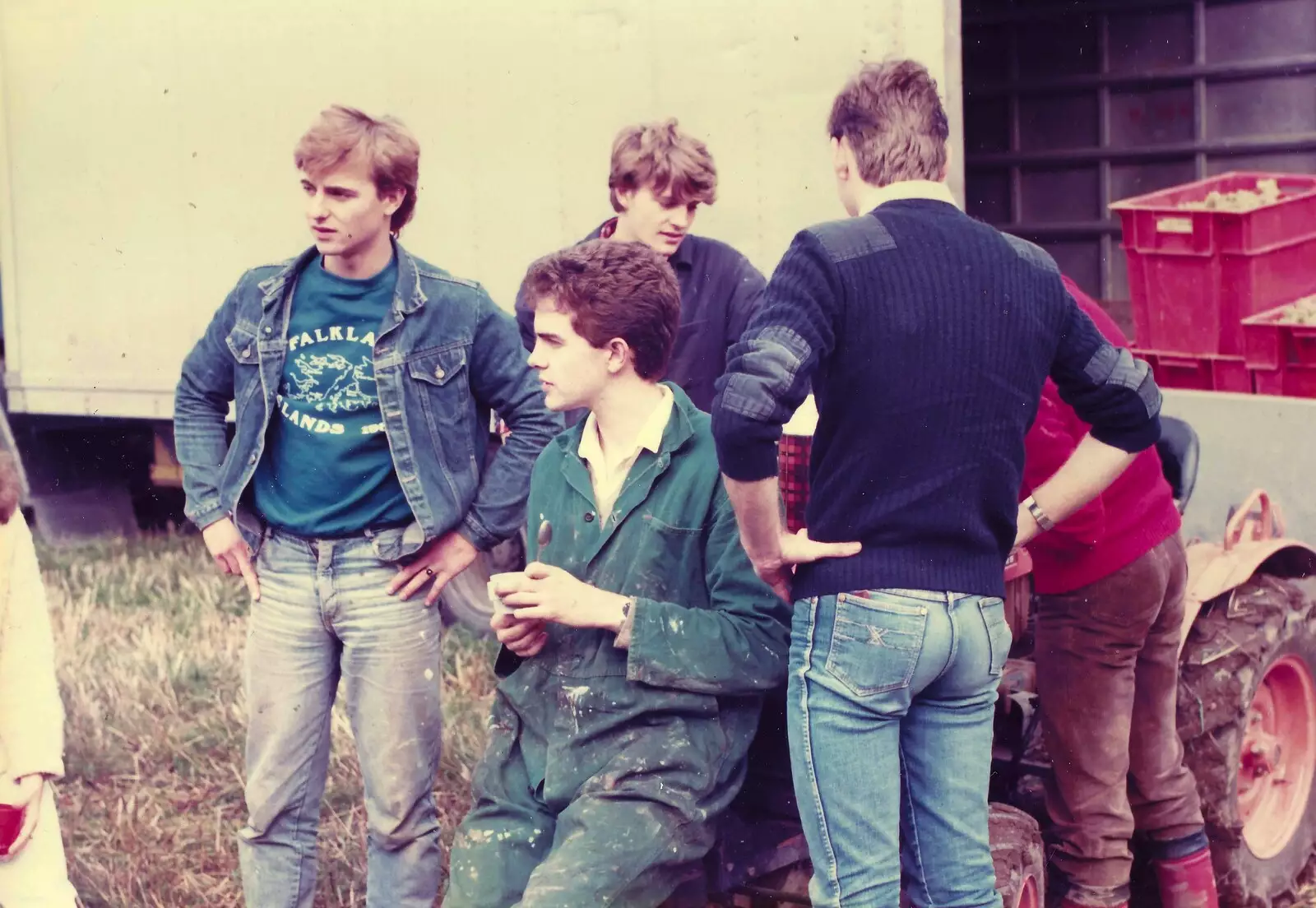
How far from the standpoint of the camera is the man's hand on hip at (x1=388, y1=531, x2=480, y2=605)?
356 cm

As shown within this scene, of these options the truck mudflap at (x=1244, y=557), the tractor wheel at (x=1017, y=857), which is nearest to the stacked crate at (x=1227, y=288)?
the truck mudflap at (x=1244, y=557)

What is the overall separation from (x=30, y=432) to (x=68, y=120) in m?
1.82

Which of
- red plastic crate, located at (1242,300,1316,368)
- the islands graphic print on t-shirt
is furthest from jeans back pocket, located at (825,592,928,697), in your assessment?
red plastic crate, located at (1242,300,1316,368)

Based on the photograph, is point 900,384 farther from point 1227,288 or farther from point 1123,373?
point 1227,288

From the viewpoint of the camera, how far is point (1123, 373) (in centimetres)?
296

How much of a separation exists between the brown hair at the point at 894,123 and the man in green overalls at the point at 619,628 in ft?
1.75

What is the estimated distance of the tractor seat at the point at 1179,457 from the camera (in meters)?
4.43

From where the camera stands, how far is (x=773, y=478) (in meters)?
2.71

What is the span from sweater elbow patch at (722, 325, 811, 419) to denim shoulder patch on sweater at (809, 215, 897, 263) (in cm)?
16

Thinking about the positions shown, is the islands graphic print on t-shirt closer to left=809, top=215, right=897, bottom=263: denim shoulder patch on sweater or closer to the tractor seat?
left=809, top=215, right=897, bottom=263: denim shoulder patch on sweater

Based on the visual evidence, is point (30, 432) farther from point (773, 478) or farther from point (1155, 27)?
point (773, 478)

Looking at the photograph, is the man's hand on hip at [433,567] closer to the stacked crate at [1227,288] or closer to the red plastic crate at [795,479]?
the red plastic crate at [795,479]

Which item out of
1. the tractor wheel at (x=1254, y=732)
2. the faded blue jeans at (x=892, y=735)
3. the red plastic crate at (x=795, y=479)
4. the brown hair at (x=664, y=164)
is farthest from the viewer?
the brown hair at (x=664, y=164)

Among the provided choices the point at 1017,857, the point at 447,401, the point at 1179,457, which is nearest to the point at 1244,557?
the point at 1179,457
